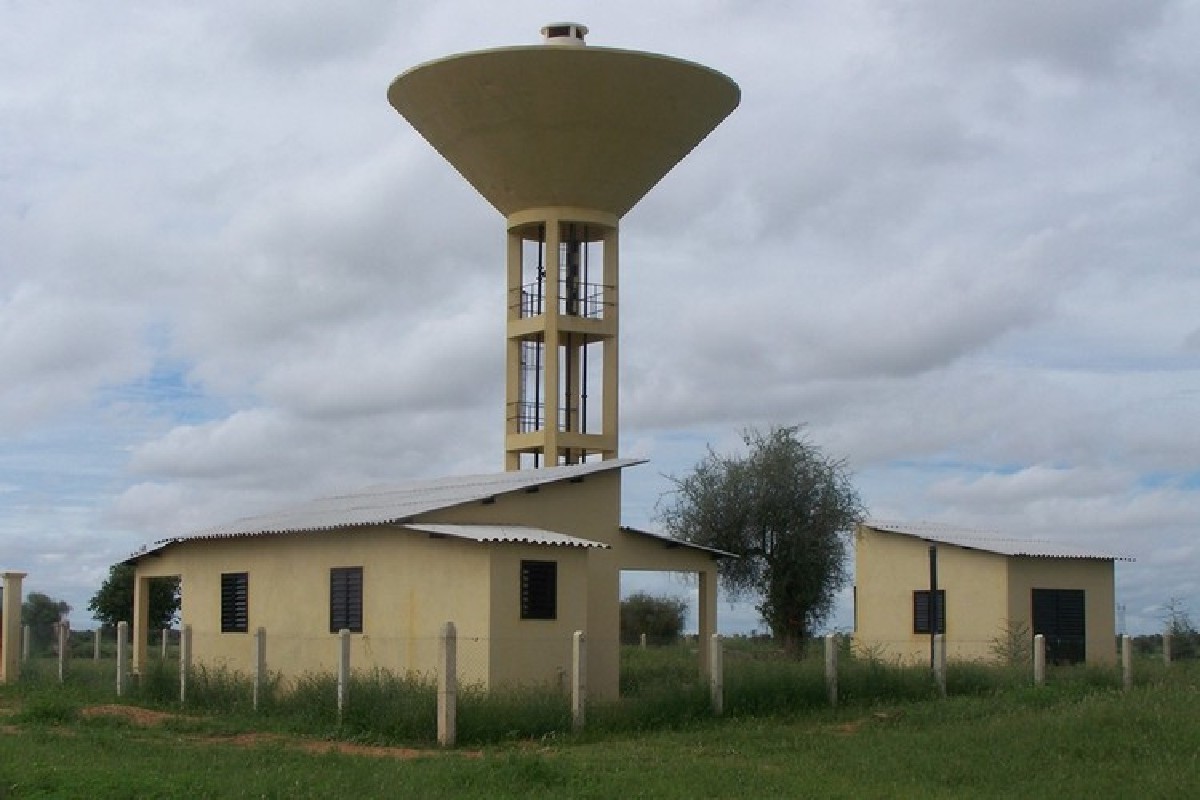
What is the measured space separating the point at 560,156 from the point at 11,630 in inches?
522

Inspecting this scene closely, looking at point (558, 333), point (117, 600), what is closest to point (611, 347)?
point (558, 333)

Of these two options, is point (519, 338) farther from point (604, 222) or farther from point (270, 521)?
point (270, 521)

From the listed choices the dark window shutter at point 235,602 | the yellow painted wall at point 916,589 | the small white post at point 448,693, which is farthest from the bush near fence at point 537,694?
the yellow painted wall at point 916,589

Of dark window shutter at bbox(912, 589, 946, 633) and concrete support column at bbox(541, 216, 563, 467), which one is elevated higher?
concrete support column at bbox(541, 216, 563, 467)

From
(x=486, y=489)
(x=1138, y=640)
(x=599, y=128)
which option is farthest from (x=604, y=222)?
(x=1138, y=640)

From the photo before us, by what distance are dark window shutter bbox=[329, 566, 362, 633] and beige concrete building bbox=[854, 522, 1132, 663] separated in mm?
10804

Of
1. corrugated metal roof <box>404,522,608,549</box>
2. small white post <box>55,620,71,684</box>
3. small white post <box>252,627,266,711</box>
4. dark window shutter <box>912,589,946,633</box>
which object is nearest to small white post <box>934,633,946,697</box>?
corrugated metal roof <box>404,522,608,549</box>

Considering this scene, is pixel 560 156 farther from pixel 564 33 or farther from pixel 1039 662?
pixel 1039 662

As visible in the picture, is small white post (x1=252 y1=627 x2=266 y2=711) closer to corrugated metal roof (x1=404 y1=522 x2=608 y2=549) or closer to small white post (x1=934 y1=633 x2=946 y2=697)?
corrugated metal roof (x1=404 y1=522 x2=608 y2=549)

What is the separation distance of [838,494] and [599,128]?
30.8 ft

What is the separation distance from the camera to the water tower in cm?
2955

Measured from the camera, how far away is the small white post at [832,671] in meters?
23.1

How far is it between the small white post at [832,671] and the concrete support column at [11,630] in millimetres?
14860

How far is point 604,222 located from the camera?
3266 centimetres
